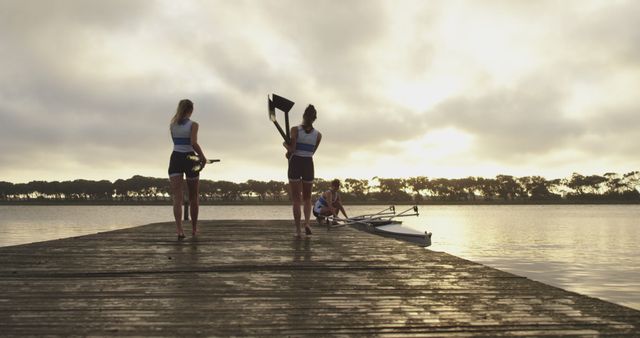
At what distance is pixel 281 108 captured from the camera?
9.92 meters

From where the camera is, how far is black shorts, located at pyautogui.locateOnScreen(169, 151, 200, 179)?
904cm

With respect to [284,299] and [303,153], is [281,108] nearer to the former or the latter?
[303,153]

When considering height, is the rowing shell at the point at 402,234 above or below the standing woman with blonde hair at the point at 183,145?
below

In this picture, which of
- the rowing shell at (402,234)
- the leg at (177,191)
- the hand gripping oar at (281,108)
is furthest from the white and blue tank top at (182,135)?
the rowing shell at (402,234)

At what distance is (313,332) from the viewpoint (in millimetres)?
3342

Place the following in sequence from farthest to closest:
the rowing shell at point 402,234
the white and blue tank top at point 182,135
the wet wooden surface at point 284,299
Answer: the rowing shell at point 402,234 → the white and blue tank top at point 182,135 → the wet wooden surface at point 284,299

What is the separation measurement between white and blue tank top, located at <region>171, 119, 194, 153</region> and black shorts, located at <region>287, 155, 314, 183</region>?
6.71ft

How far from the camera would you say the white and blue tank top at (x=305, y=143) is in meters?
9.62

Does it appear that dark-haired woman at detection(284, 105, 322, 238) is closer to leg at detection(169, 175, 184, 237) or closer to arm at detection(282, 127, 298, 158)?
arm at detection(282, 127, 298, 158)

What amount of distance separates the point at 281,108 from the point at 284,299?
19.9 feet

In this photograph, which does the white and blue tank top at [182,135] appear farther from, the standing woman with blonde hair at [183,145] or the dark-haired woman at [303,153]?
the dark-haired woman at [303,153]

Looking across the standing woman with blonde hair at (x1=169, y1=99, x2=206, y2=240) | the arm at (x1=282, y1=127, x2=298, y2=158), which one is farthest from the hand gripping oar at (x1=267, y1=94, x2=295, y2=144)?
the standing woman with blonde hair at (x1=169, y1=99, x2=206, y2=240)

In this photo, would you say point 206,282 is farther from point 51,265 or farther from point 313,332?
point 51,265

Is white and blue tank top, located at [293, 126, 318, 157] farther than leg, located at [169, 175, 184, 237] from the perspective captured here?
Yes
